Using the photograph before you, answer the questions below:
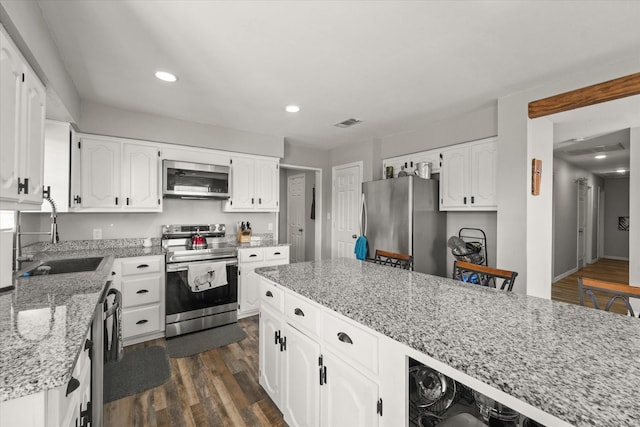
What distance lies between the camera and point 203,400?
205 centimetres

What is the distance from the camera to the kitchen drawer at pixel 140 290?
2.87 m

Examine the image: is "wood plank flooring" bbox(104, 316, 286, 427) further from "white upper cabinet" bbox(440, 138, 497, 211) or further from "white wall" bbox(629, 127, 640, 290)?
"white wall" bbox(629, 127, 640, 290)

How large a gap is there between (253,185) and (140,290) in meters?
1.83

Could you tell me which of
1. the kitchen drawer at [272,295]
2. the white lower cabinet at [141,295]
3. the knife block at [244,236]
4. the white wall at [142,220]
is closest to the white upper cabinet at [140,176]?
the white wall at [142,220]

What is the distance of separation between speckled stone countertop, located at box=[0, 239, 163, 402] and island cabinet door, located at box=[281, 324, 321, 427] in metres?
0.95

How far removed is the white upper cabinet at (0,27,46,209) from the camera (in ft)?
4.13

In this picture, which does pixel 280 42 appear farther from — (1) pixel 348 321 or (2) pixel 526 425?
(2) pixel 526 425

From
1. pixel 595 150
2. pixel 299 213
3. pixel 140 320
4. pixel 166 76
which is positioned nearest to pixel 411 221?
pixel 166 76

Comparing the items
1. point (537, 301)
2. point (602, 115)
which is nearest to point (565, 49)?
point (602, 115)

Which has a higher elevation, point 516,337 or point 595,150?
point 595,150

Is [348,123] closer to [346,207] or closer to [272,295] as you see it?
[346,207]

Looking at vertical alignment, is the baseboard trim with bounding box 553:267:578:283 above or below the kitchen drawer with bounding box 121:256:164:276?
below

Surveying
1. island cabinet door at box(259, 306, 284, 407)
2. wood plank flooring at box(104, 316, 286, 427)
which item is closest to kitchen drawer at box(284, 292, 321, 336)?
island cabinet door at box(259, 306, 284, 407)

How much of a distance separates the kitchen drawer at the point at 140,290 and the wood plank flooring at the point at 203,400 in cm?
72
